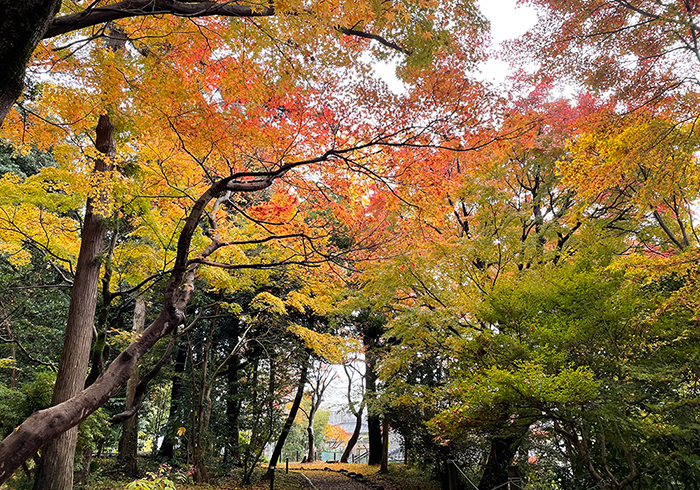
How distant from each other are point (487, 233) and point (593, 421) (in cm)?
378

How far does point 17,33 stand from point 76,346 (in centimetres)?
505

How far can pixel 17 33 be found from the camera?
197 cm

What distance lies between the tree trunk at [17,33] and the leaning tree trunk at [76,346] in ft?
13.1

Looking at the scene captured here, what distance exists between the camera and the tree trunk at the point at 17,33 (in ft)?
6.31

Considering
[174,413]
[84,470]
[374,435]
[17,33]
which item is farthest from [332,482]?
[17,33]

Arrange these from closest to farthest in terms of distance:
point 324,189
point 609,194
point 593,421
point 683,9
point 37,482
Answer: point 683,9 → point 593,421 → point 37,482 → point 324,189 → point 609,194

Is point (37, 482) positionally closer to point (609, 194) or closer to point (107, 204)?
point (107, 204)

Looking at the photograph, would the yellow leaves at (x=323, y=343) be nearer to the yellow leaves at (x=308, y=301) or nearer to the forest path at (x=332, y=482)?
the yellow leaves at (x=308, y=301)

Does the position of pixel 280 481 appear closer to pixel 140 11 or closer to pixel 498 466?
pixel 498 466

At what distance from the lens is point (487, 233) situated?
24.6 feet

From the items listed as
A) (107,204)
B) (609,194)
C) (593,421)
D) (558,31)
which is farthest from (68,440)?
(609,194)

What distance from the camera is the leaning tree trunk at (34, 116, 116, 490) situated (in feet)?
16.7

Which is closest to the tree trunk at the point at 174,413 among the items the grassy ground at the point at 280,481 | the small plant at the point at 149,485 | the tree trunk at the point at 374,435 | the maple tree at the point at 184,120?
the grassy ground at the point at 280,481

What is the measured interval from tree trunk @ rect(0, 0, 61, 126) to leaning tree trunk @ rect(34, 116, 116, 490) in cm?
400
